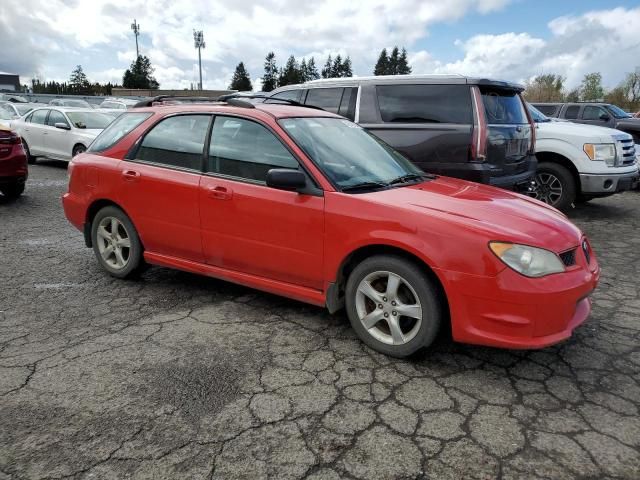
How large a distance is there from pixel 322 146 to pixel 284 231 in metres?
0.73

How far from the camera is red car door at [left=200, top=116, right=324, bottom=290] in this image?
3.53 meters

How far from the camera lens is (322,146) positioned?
383 centimetres

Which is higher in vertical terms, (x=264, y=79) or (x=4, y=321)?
(x=264, y=79)

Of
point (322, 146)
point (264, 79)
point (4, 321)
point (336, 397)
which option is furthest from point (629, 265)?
point (264, 79)

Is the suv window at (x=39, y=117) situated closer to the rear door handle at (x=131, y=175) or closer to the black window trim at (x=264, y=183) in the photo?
the rear door handle at (x=131, y=175)

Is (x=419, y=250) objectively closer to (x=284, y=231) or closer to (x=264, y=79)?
(x=284, y=231)

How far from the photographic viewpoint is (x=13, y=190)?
8500 mm

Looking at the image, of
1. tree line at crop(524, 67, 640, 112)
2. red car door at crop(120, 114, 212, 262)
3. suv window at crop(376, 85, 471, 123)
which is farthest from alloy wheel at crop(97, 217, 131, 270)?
tree line at crop(524, 67, 640, 112)

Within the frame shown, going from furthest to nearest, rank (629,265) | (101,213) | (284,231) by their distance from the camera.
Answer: (629,265)
(101,213)
(284,231)

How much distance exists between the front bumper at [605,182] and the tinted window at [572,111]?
32.4ft

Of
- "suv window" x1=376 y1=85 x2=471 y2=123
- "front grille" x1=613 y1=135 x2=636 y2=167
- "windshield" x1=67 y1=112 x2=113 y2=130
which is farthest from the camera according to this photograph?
"windshield" x1=67 y1=112 x2=113 y2=130

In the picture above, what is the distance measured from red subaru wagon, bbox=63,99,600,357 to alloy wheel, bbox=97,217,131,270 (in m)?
0.01

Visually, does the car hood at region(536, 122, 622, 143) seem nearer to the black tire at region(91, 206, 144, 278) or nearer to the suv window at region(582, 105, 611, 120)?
the black tire at region(91, 206, 144, 278)

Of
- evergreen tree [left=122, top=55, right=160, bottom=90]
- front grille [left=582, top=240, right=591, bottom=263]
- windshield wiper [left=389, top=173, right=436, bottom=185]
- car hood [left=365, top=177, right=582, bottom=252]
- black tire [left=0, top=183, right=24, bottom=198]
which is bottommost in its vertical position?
black tire [left=0, top=183, right=24, bottom=198]
